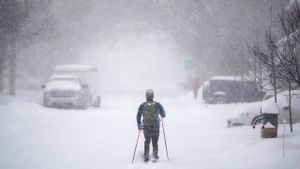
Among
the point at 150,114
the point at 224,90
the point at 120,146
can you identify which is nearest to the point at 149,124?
the point at 150,114

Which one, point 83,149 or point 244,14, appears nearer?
point 83,149

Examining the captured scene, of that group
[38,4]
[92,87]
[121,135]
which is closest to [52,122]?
[121,135]

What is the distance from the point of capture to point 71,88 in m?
23.5

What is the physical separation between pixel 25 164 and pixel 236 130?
23.6 feet

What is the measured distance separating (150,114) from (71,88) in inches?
593

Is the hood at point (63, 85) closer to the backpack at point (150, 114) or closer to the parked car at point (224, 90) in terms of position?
the parked car at point (224, 90)

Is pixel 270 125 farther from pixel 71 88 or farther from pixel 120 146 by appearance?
pixel 71 88

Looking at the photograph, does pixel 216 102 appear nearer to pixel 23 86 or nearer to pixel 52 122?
pixel 52 122

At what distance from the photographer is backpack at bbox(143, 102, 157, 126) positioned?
910 cm

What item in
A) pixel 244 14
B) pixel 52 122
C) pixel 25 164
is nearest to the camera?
pixel 25 164

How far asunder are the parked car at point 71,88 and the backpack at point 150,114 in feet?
48.1

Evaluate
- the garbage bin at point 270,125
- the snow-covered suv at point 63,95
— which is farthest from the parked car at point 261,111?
the snow-covered suv at point 63,95

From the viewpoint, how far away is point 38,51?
176 ft

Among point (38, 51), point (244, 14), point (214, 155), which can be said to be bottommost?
point (214, 155)
